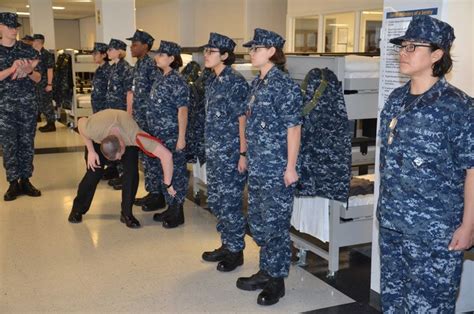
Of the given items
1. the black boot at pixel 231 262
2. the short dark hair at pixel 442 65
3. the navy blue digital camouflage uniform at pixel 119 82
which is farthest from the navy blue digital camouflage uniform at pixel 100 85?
the short dark hair at pixel 442 65

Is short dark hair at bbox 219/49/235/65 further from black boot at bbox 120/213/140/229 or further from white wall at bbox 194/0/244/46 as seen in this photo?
white wall at bbox 194/0/244/46

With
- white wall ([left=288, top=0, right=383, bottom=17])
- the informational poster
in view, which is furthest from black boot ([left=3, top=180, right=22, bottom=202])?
white wall ([left=288, top=0, right=383, bottom=17])

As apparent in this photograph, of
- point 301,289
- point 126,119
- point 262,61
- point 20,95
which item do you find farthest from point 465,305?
point 20,95

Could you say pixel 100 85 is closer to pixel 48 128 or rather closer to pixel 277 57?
pixel 277 57

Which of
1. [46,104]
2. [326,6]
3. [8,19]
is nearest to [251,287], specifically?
[8,19]

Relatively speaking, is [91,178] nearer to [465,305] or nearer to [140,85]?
[140,85]

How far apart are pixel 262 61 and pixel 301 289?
146 centimetres

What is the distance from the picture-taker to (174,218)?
439 centimetres

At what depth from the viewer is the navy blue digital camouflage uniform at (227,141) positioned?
332cm

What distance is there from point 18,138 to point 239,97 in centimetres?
281

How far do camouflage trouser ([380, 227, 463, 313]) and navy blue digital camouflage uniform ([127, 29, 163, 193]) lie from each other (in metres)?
2.92

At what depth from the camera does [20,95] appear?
491 centimetres

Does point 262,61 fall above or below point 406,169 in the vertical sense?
above

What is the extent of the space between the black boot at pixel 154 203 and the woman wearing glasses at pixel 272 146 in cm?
205
